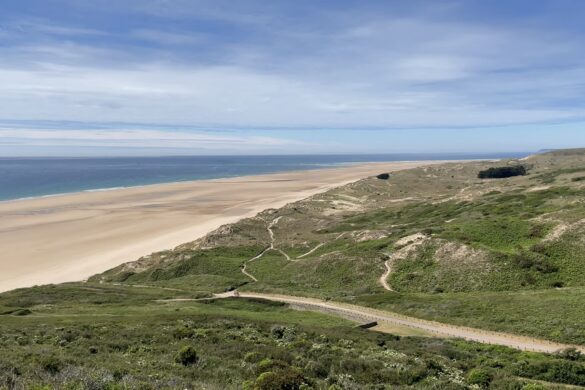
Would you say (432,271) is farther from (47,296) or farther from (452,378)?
(47,296)

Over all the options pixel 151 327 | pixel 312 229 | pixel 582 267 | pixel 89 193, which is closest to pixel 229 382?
pixel 151 327

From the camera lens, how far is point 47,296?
166 feet

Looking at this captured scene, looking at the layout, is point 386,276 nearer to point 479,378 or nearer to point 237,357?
point 479,378

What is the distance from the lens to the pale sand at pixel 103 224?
7531cm

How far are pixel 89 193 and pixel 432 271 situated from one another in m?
143

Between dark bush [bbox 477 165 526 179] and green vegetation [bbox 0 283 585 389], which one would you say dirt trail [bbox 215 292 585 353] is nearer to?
green vegetation [bbox 0 283 585 389]

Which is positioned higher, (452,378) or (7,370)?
(7,370)

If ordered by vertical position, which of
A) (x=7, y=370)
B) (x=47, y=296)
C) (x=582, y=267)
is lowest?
(x=47, y=296)

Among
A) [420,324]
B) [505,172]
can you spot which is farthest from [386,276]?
[505,172]

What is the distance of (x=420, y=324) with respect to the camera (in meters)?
36.7

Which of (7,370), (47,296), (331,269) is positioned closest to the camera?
(7,370)

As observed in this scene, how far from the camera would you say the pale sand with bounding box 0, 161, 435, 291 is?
247 feet

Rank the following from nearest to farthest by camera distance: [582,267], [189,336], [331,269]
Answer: [189,336] → [582,267] → [331,269]

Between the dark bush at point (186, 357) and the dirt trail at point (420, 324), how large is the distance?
68.9 ft
